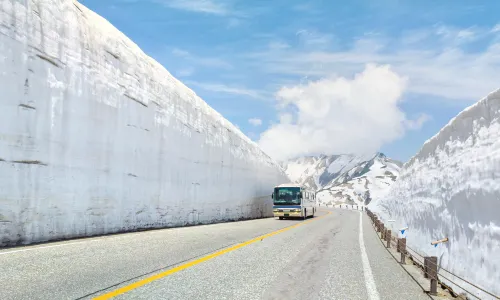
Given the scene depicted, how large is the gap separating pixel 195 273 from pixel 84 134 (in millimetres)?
Result: 9725

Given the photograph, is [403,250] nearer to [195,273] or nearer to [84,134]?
[195,273]

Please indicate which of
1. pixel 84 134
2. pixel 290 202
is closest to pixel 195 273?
pixel 84 134

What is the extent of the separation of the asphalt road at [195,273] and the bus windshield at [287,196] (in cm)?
2166

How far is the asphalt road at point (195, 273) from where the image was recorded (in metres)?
5.79

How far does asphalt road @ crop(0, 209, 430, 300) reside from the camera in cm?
579

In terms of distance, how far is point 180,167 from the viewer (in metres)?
23.3

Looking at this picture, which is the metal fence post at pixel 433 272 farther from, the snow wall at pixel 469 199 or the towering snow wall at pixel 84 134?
the towering snow wall at pixel 84 134

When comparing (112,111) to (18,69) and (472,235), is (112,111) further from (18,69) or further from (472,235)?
(472,235)

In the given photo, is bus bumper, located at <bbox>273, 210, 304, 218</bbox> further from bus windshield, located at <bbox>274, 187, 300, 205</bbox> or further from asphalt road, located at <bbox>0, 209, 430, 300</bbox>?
asphalt road, located at <bbox>0, 209, 430, 300</bbox>

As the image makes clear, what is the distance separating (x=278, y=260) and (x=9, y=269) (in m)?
5.46

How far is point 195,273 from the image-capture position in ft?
23.7

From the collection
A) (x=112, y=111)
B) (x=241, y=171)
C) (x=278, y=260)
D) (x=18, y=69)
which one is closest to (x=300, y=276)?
(x=278, y=260)

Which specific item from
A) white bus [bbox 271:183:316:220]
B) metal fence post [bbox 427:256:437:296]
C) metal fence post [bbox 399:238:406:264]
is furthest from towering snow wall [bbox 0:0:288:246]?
metal fence post [bbox 427:256:437:296]

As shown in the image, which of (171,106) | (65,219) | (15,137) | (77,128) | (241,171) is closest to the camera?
(15,137)
